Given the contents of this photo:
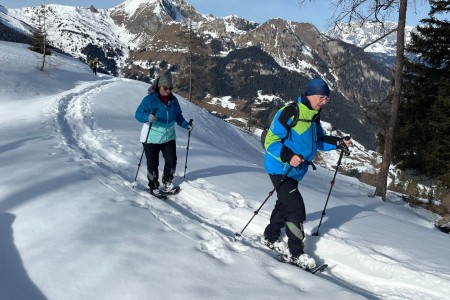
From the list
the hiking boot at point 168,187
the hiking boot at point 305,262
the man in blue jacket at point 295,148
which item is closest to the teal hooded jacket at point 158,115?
the hiking boot at point 168,187

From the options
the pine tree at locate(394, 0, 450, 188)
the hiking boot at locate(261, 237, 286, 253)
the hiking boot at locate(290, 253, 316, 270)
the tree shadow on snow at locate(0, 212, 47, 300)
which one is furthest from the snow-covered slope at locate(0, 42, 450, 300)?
the pine tree at locate(394, 0, 450, 188)

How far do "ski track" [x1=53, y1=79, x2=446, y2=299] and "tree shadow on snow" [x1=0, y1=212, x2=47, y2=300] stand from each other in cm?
200

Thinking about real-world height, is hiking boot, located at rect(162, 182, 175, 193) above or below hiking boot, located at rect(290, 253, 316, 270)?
below

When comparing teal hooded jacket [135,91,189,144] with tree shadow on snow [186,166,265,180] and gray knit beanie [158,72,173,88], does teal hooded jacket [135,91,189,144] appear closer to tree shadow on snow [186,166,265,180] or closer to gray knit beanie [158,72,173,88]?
gray knit beanie [158,72,173,88]

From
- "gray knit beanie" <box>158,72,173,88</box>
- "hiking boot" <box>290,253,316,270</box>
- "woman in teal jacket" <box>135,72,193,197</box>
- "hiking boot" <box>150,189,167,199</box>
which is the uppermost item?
"gray knit beanie" <box>158,72,173,88</box>

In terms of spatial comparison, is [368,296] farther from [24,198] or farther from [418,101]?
[418,101]

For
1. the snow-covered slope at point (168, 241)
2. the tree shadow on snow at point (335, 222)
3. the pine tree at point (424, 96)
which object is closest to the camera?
the snow-covered slope at point (168, 241)

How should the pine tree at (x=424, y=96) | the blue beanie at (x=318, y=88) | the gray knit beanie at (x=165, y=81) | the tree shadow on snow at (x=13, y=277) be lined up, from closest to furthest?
the tree shadow on snow at (x=13, y=277) → the blue beanie at (x=318, y=88) → the gray knit beanie at (x=165, y=81) → the pine tree at (x=424, y=96)

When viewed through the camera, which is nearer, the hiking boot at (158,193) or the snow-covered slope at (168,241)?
the snow-covered slope at (168,241)

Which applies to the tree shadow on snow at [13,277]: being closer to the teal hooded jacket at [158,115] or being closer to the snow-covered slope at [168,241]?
the snow-covered slope at [168,241]

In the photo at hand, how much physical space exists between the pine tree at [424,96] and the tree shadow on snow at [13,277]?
712 inches

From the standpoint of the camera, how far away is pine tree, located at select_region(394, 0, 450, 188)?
18.1m

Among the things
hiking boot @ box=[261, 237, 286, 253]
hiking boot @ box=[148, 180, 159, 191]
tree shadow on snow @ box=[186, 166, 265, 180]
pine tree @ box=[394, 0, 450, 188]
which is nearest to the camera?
hiking boot @ box=[261, 237, 286, 253]

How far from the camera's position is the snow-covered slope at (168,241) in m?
3.83
